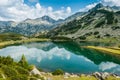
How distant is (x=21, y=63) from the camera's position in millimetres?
59562

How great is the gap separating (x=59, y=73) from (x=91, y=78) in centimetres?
1156

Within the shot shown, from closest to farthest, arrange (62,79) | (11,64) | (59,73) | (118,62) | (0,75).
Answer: (0,75)
(11,64)
(62,79)
(59,73)
(118,62)

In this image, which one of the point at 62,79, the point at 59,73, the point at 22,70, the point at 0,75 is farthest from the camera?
the point at 59,73

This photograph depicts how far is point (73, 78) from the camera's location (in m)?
63.3

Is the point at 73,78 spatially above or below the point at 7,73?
below

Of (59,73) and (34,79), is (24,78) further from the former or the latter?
(59,73)

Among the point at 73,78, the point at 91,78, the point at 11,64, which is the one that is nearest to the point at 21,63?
the point at 11,64

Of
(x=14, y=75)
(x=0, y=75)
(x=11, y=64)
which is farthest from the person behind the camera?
(x=11, y=64)

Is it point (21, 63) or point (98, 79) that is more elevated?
point (21, 63)

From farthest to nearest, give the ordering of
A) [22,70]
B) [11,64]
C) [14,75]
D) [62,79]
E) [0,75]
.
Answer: [62,79], [11,64], [22,70], [14,75], [0,75]

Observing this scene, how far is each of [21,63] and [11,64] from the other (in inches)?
142

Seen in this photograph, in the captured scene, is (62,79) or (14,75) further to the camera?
(62,79)

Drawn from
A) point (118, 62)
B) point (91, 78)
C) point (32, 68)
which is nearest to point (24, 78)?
point (32, 68)

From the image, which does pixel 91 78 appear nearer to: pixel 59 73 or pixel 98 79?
pixel 98 79
